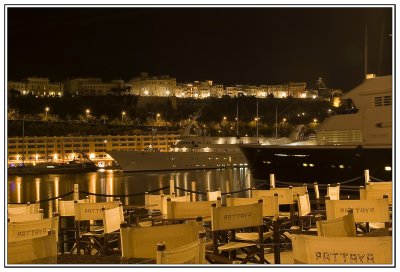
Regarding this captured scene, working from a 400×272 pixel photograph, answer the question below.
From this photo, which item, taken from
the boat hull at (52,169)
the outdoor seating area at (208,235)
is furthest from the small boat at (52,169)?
the outdoor seating area at (208,235)

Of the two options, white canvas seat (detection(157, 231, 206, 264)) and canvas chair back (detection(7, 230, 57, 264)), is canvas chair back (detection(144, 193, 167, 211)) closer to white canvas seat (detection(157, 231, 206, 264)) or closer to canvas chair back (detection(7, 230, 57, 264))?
canvas chair back (detection(7, 230, 57, 264))

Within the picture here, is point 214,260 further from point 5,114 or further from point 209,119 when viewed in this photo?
point 209,119

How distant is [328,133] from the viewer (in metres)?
16.4

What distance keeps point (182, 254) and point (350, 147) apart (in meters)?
13.5

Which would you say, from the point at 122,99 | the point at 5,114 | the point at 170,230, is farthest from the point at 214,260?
the point at 122,99

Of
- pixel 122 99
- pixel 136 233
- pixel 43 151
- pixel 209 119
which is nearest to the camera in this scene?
pixel 136 233

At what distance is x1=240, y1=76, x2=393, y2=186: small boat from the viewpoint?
45.9 ft

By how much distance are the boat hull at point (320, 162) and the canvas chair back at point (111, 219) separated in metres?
10.2

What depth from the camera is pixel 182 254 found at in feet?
5.32

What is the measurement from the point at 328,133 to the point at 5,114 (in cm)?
1526

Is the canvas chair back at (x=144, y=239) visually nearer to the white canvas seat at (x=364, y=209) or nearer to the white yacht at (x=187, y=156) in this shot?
the white canvas seat at (x=364, y=209)

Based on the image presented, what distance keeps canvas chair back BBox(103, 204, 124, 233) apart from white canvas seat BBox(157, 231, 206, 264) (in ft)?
5.08

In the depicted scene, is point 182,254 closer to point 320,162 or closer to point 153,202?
point 153,202

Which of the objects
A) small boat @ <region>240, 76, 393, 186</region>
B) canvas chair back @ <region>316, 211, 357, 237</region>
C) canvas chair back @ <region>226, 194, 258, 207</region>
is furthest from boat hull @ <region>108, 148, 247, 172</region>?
canvas chair back @ <region>316, 211, 357, 237</region>
